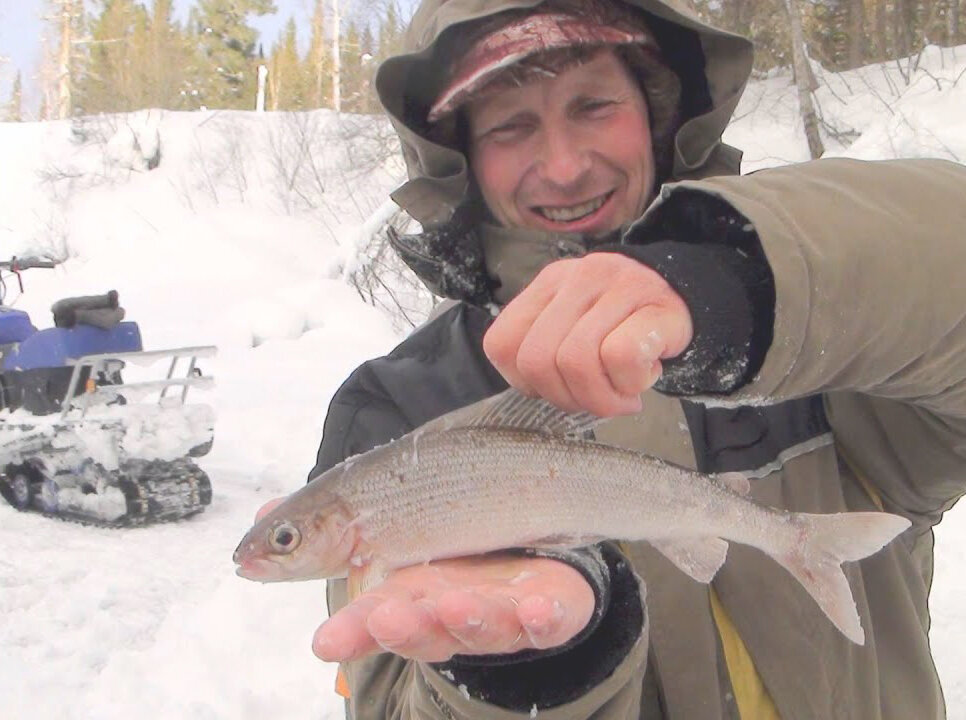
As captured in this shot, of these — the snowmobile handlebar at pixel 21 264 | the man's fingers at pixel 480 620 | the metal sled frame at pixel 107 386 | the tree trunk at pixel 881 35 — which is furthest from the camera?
the tree trunk at pixel 881 35

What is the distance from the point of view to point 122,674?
4.31 meters

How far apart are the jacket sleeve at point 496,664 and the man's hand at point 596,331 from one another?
445 mm

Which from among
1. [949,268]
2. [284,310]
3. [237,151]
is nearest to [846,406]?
[949,268]

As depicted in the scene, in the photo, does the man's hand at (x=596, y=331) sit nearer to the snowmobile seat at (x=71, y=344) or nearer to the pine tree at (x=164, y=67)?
the snowmobile seat at (x=71, y=344)

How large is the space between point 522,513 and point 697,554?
366 mm

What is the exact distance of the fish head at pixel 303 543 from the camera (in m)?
1.70

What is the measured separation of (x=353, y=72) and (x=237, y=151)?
12836 millimetres

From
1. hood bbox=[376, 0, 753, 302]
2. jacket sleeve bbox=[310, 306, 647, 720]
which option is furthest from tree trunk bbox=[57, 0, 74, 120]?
jacket sleeve bbox=[310, 306, 647, 720]

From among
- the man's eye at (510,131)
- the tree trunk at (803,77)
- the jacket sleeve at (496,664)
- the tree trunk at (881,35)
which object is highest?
the tree trunk at (881,35)

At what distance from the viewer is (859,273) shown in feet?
4.50

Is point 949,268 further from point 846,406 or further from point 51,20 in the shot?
point 51,20

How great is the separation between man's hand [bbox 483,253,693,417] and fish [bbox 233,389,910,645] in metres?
0.31

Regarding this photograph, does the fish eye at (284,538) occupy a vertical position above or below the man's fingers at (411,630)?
below

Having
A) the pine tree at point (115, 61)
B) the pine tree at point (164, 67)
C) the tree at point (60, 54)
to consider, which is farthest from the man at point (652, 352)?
the tree at point (60, 54)
